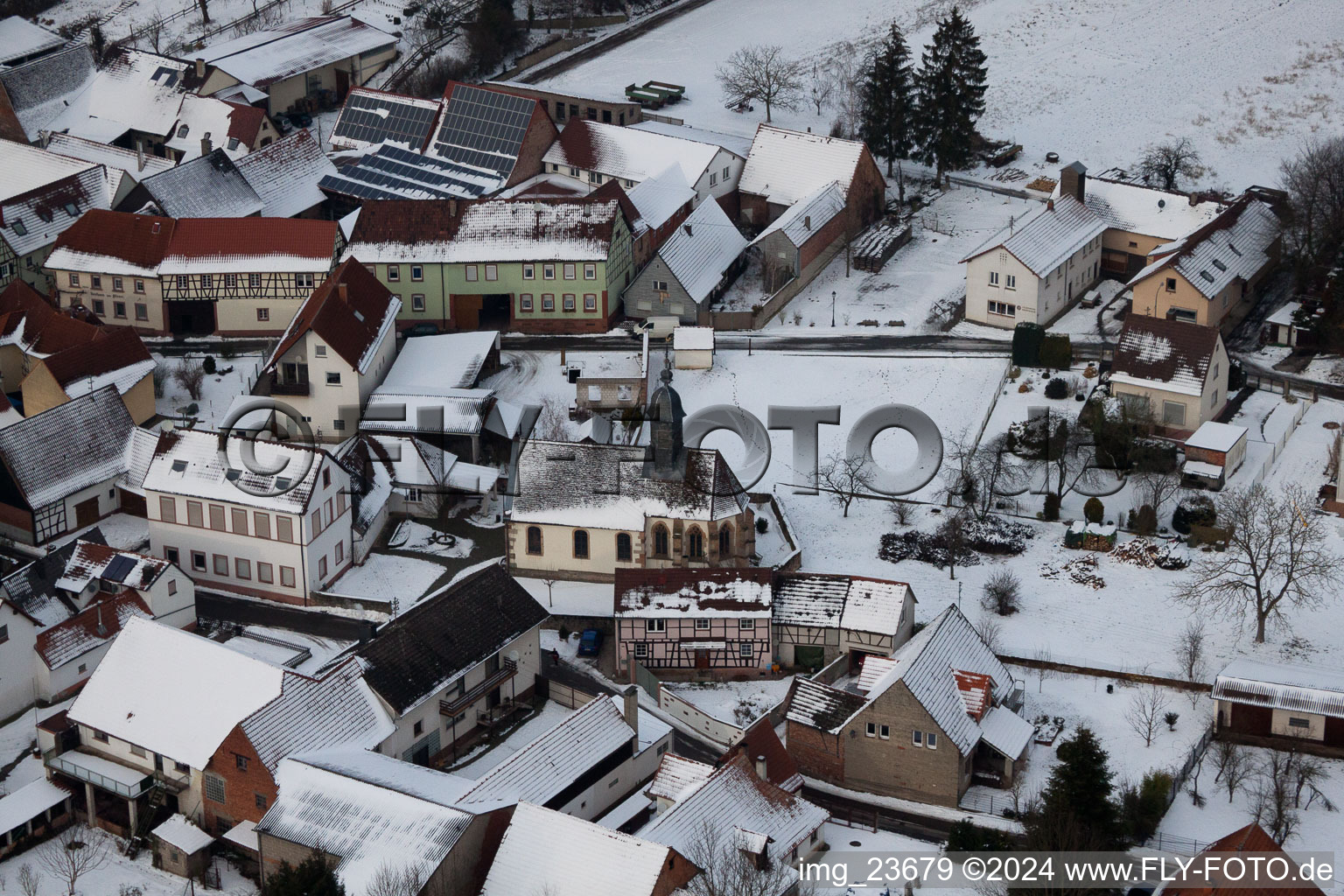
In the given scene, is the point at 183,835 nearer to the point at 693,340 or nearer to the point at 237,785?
the point at 237,785

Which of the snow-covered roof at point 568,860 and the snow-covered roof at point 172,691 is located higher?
the snow-covered roof at point 172,691

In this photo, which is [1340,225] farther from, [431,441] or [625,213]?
[431,441]

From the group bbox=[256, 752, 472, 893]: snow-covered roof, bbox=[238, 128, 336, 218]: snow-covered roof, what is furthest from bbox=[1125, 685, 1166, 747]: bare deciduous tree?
→ bbox=[238, 128, 336, 218]: snow-covered roof

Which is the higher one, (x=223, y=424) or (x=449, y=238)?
(x=449, y=238)

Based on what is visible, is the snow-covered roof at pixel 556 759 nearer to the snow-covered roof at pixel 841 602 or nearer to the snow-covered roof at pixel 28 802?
the snow-covered roof at pixel 841 602

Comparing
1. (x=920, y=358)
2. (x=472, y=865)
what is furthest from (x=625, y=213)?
(x=472, y=865)

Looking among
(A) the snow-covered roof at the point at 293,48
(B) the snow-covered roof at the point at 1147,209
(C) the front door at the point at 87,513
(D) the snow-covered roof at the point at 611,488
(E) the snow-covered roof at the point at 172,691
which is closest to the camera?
(E) the snow-covered roof at the point at 172,691

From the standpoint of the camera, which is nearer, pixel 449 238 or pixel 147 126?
pixel 449 238

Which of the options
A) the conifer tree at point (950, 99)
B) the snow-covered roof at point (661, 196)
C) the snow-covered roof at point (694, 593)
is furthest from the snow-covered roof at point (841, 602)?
the conifer tree at point (950, 99)
